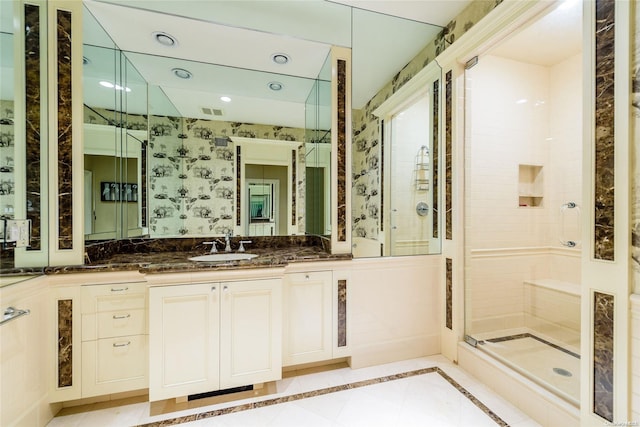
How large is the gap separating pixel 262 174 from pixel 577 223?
2975 millimetres

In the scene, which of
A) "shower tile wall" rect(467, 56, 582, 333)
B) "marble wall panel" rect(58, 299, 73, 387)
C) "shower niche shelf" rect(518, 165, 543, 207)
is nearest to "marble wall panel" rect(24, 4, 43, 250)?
"marble wall panel" rect(58, 299, 73, 387)

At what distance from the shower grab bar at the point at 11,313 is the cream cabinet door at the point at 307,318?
1404 mm

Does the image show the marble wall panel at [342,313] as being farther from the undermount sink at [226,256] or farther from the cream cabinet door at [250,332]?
the undermount sink at [226,256]

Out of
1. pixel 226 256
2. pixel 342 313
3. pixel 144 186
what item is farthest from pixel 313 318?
pixel 144 186

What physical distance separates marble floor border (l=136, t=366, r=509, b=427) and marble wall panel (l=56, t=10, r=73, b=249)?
4.25 feet

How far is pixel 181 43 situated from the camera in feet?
7.03

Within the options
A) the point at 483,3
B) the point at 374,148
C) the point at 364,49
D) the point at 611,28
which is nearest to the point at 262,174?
the point at 374,148

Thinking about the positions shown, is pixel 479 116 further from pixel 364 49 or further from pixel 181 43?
pixel 181 43

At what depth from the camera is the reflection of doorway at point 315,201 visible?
240 cm

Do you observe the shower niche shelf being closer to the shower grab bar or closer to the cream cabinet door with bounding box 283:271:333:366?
the cream cabinet door with bounding box 283:271:333:366

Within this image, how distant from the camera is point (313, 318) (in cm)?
204

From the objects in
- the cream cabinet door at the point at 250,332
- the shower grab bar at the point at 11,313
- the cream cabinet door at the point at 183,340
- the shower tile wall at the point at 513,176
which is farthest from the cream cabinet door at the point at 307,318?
the shower tile wall at the point at 513,176

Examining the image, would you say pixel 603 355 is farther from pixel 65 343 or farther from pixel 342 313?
pixel 65 343

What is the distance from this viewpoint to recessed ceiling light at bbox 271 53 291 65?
91.0 inches
